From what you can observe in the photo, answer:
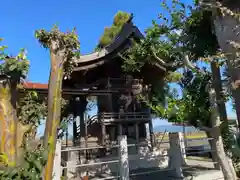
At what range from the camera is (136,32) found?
380 inches

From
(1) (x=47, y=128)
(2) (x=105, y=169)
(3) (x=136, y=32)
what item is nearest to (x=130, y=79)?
(3) (x=136, y=32)

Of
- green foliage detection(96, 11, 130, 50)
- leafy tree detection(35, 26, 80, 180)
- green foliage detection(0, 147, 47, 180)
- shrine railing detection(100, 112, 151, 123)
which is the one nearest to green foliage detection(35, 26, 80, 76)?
leafy tree detection(35, 26, 80, 180)

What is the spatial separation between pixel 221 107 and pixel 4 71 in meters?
3.55

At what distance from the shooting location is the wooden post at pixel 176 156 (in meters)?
6.19

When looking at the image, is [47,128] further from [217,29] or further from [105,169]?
[105,169]

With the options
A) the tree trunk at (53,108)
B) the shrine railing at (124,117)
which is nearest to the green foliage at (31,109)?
the tree trunk at (53,108)

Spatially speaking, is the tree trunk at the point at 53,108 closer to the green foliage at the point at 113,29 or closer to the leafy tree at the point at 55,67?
the leafy tree at the point at 55,67

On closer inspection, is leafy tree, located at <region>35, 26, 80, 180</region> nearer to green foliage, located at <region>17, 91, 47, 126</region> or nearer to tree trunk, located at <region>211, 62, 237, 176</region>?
green foliage, located at <region>17, 91, 47, 126</region>

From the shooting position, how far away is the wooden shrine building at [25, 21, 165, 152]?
9.29 meters

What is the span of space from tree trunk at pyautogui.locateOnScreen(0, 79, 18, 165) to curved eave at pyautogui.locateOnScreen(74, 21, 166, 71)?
221 inches

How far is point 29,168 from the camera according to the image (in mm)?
3215

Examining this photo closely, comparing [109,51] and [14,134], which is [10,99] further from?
[109,51]

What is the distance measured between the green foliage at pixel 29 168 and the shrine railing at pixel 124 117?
586cm

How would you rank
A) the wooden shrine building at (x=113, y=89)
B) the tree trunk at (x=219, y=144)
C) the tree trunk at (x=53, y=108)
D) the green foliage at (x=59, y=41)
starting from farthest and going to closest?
the wooden shrine building at (x=113, y=89) → the green foliage at (x=59, y=41) → the tree trunk at (x=219, y=144) → the tree trunk at (x=53, y=108)
